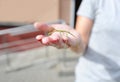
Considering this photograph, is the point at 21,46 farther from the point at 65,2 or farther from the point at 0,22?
the point at 65,2

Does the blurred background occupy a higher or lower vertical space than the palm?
lower

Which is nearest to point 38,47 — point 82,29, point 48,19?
point 48,19

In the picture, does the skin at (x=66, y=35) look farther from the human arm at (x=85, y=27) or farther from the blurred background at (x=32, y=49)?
the blurred background at (x=32, y=49)

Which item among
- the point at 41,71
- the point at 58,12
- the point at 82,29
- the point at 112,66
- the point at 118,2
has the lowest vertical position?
the point at 41,71

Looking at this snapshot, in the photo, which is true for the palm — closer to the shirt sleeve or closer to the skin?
the skin

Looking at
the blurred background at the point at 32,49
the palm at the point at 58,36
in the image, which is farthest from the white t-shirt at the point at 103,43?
the blurred background at the point at 32,49

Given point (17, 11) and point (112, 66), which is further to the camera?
point (17, 11)

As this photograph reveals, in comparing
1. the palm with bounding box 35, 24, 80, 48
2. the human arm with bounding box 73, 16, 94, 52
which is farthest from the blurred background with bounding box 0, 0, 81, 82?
the palm with bounding box 35, 24, 80, 48

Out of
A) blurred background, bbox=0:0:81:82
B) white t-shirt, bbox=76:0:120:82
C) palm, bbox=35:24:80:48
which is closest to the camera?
palm, bbox=35:24:80:48
